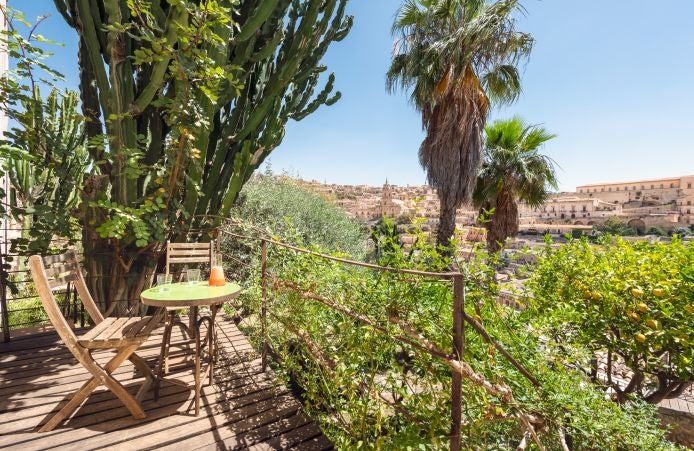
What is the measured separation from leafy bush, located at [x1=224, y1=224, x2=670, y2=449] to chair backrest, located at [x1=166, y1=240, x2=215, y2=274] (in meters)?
1.48

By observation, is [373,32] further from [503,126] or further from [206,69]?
[206,69]

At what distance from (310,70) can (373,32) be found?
7.37m

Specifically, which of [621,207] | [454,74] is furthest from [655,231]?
[454,74]

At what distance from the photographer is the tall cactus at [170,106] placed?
2.73m

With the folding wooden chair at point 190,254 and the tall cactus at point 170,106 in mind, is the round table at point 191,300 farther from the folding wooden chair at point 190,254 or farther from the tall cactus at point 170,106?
the tall cactus at point 170,106

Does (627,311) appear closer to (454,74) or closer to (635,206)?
(454,74)

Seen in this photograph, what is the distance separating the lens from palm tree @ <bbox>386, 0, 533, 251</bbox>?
6.71 meters

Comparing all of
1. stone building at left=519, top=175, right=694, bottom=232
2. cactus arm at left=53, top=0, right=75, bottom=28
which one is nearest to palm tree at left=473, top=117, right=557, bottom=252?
cactus arm at left=53, top=0, right=75, bottom=28

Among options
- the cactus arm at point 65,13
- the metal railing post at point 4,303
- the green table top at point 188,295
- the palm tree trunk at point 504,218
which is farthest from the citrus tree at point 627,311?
the palm tree trunk at point 504,218

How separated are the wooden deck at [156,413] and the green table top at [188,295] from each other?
0.82 metres

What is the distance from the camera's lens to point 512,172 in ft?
29.2

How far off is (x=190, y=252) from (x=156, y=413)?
1.46 metres

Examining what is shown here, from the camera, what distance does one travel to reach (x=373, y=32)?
9.92m

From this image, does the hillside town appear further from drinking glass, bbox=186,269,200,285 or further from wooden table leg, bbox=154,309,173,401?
wooden table leg, bbox=154,309,173,401
